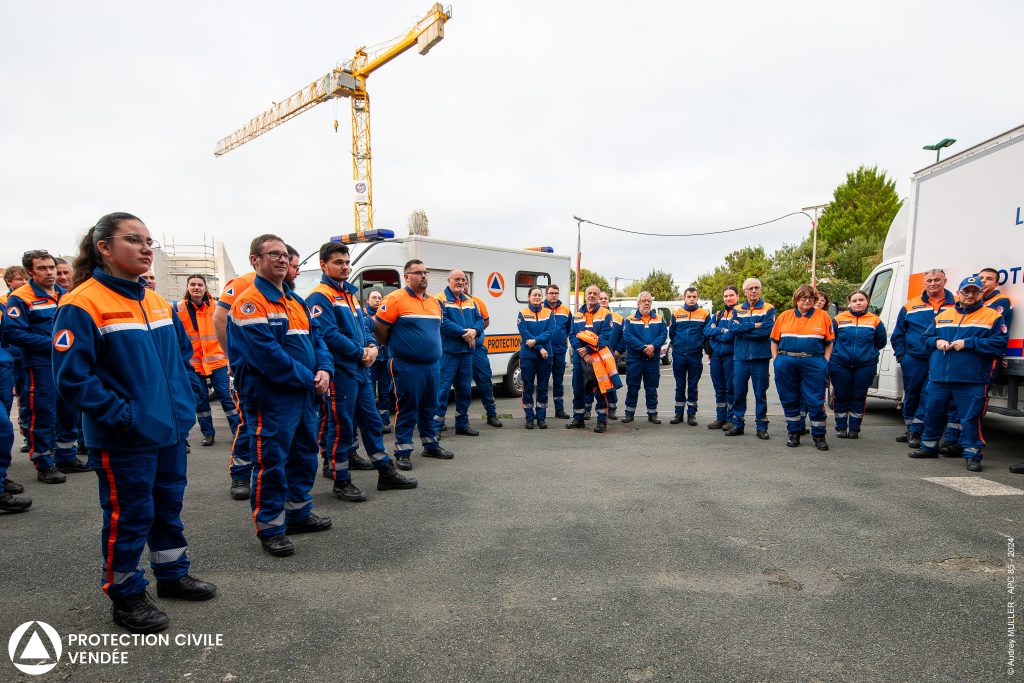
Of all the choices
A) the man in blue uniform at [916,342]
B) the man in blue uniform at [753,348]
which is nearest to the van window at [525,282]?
the man in blue uniform at [753,348]

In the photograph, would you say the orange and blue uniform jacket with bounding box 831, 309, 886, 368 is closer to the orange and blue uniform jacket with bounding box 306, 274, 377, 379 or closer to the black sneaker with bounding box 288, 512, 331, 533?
the orange and blue uniform jacket with bounding box 306, 274, 377, 379

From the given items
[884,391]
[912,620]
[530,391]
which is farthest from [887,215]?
[912,620]

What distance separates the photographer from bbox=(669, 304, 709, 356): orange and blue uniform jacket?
8391 millimetres

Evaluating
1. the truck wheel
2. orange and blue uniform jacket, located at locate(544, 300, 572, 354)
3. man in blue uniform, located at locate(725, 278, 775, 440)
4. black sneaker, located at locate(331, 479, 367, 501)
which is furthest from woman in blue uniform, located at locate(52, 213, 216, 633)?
the truck wheel

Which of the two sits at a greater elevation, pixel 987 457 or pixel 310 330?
pixel 310 330

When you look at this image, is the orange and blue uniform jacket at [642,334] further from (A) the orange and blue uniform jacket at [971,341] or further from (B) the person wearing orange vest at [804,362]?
(A) the orange and blue uniform jacket at [971,341]

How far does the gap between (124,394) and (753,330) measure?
6.49 m

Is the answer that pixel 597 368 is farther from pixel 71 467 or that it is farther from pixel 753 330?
pixel 71 467

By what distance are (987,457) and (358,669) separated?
6834 mm

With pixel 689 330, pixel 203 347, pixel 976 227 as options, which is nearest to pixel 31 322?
pixel 203 347

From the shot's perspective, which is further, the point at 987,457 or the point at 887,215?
the point at 887,215

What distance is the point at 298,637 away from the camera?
2596 millimetres

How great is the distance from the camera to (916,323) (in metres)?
6.70

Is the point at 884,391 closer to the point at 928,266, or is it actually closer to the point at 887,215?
the point at 928,266
